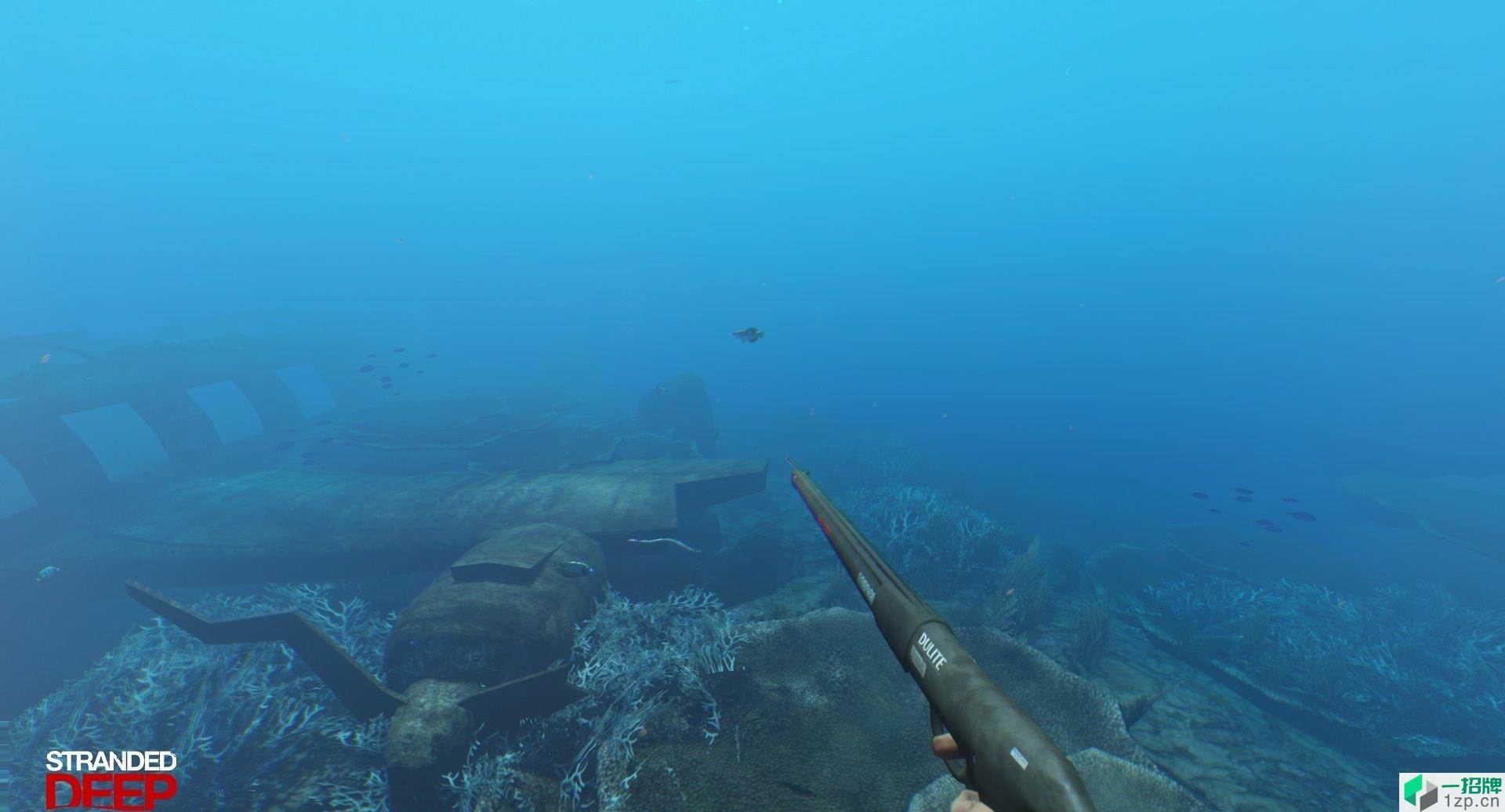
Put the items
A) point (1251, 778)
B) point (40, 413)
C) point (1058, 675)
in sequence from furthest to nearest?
point (40, 413)
point (1251, 778)
point (1058, 675)

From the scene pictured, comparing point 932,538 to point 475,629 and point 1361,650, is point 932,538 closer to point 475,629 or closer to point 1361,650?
point 1361,650

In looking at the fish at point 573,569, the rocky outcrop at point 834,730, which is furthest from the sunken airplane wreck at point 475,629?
the rocky outcrop at point 834,730

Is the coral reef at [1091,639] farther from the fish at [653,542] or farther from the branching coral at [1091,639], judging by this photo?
the fish at [653,542]

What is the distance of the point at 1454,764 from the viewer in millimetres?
8062

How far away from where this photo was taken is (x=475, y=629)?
20.1ft

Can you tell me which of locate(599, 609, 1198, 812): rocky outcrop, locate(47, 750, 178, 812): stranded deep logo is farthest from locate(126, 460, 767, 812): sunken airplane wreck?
locate(599, 609, 1198, 812): rocky outcrop

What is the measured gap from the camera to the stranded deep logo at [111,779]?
5.49 m

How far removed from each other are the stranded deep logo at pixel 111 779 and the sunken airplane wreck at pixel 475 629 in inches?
52.1

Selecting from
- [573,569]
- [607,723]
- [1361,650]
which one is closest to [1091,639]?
[607,723]

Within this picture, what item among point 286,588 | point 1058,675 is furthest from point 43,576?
point 1058,675

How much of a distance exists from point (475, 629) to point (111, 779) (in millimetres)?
4187

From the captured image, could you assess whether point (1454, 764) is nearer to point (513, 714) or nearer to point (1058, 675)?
point (1058, 675)

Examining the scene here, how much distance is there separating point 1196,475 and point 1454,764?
4971cm

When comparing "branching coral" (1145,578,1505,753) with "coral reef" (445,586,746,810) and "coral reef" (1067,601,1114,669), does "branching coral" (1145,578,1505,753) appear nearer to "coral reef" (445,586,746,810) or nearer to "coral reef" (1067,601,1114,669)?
"coral reef" (1067,601,1114,669)
